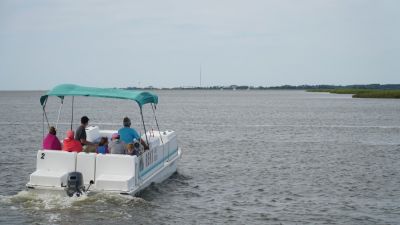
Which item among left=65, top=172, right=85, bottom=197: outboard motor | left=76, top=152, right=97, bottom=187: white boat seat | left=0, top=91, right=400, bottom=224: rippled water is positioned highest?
left=76, top=152, right=97, bottom=187: white boat seat

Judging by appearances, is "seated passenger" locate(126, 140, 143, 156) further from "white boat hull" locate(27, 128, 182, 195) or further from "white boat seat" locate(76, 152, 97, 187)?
"white boat seat" locate(76, 152, 97, 187)

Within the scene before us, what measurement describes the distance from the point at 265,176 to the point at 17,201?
9.78 m

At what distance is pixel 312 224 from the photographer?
14625mm

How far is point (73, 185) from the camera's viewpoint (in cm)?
1481

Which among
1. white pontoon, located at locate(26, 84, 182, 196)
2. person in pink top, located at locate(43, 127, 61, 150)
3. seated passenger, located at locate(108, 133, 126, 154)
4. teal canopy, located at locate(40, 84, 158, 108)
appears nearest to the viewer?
white pontoon, located at locate(26, 84, 182, 196)

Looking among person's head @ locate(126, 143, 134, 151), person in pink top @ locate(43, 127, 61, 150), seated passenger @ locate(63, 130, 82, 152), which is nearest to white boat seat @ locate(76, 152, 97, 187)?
seated passenger @ locate(63, 130, 82, 152)

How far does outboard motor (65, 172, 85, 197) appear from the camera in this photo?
583 inches

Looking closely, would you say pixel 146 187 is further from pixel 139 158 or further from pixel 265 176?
pixel 265 176

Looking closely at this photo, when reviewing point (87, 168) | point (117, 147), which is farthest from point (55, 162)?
point (117, 147)

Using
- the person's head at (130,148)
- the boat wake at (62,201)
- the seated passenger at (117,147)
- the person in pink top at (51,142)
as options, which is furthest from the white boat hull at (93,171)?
the person in pink top at (51,142)

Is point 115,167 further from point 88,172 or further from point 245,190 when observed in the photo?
point 245,190

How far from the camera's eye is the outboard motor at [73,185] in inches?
583

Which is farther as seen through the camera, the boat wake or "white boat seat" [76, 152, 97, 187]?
"white boat seat" [76, 152, 97, 187]

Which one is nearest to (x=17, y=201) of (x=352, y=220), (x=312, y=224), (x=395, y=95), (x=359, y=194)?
(x=312, y=224)
